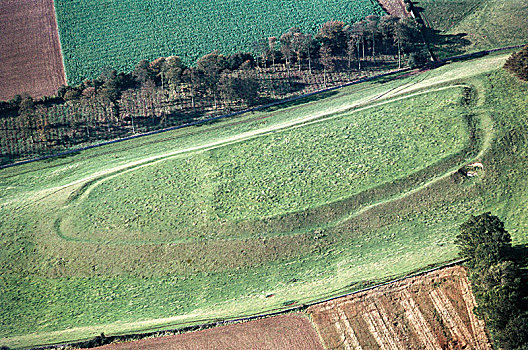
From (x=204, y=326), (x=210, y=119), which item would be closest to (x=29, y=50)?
(x=210, y=119)

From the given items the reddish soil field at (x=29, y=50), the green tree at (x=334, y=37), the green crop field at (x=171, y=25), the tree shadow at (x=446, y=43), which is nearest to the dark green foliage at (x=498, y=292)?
the tree shadow at (x=446, y=43)

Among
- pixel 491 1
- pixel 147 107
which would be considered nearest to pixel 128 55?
pixel 147 107

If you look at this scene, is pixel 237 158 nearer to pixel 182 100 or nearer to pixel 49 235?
pixel 182 100

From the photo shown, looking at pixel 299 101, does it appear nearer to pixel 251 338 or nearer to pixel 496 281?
pixel 251 338

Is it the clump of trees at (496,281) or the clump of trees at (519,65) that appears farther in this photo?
the clump of trees at (519,65)

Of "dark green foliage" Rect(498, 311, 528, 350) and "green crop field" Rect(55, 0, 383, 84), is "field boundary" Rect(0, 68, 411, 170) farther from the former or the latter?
"dark green foliage" Rect(498, 311, 528, 350)

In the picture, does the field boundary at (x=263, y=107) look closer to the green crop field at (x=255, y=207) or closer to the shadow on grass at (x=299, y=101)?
the shadow on grass at (x=299, y=101)

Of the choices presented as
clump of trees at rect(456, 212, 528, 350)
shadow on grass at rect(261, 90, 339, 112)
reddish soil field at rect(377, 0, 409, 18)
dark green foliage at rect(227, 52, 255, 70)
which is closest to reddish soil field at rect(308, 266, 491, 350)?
clump of trees at rect(456, 212, 528, 350)
